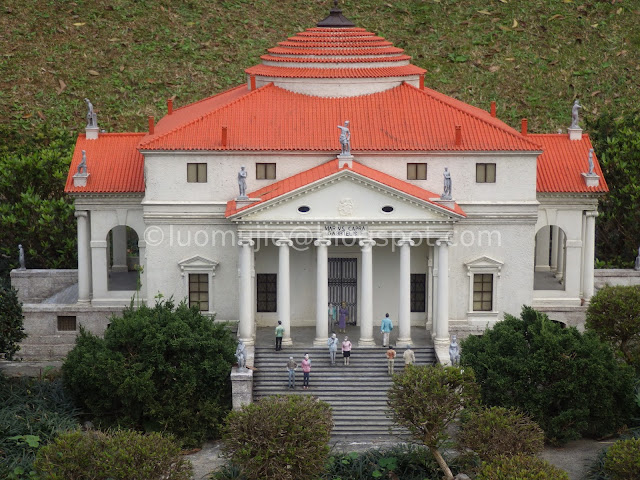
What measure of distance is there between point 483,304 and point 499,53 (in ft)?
158

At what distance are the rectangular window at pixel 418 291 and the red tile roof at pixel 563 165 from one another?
24.9 feet

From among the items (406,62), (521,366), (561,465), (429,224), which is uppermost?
(406,62)

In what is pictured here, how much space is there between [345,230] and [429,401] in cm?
1294

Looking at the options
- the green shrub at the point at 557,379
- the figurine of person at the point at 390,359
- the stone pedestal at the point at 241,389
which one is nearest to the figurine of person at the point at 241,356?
the stone pedestal at the point at 241,389

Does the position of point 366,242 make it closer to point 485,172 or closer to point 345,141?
point 345,141

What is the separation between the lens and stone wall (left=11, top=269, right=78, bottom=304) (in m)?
84.3

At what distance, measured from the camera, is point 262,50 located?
118938mm

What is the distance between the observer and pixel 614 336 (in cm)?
7144

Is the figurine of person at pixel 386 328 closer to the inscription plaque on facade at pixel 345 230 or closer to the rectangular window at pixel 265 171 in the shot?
the inscription plaque on facade at pixel 345 230

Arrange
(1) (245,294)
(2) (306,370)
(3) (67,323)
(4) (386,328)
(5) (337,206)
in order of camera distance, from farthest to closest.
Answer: (3) (67,323) < (4) (386,328) < (1) (245,294) < (5) (337,206) < (2) (306,370)

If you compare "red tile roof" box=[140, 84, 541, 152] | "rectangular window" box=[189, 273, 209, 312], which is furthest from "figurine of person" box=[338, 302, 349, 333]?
"red tile roof" box=[140, 84, 541, 152]

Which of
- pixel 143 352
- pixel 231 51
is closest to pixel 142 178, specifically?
pixel 143 352

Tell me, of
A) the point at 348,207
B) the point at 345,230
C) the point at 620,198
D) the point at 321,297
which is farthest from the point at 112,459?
the point at 620,198

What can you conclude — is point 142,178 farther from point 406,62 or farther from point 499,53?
point 499,53
